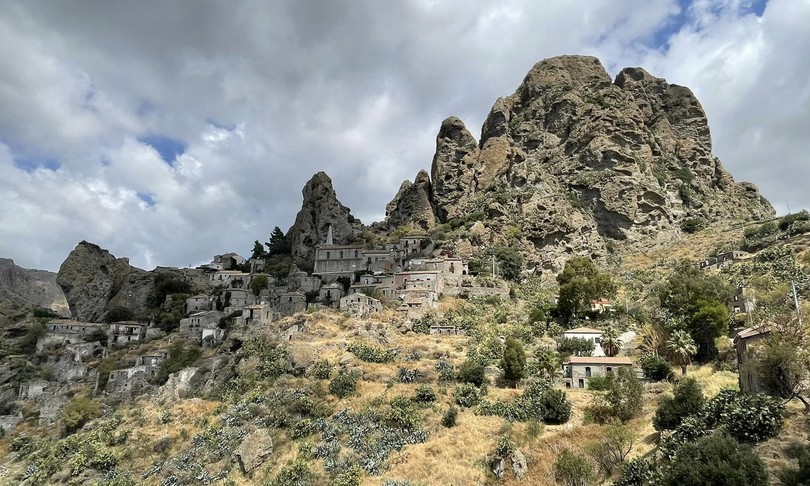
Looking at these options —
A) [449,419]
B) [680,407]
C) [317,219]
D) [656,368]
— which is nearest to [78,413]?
[449,419]

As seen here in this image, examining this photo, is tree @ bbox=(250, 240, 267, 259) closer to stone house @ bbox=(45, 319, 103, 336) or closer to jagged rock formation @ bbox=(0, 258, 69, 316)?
stone house @ bbox=(45, 319, 103, 336)

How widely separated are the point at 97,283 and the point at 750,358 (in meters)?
91.7

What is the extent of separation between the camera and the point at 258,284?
82.1 meters

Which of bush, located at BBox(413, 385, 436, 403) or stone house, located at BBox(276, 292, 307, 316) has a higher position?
stone house, located at BBox(276, 292, 307, 316)

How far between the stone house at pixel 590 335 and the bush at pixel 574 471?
25117mm

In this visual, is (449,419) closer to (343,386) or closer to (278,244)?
(343,386)

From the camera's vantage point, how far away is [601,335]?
172 ft

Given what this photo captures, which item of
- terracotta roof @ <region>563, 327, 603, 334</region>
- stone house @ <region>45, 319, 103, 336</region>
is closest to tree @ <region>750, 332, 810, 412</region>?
terracotta roof @ <region>563, 327, 603, 334</region>

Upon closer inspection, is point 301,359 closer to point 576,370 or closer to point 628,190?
point 576,370

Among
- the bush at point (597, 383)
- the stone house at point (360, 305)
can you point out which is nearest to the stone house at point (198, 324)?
the stone house at point (360, 305)

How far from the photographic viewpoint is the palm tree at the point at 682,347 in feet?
134

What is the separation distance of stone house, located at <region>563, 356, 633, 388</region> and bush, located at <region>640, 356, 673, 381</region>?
2420 millimetres

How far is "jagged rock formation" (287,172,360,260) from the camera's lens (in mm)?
100062

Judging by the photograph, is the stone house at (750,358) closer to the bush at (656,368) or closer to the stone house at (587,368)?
the bush at (656,368)
